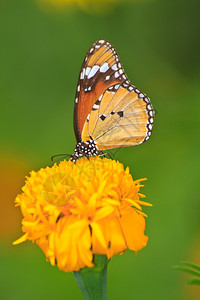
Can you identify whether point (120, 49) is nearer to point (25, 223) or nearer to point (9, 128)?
point (9, 128)

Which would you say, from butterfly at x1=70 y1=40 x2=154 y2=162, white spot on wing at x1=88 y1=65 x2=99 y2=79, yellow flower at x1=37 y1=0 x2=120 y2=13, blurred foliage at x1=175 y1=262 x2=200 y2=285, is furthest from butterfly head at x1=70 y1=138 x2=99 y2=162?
yellow flower at x1=37 y1=0 x2=120 y2=13

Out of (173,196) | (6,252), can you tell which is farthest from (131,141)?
(6,252)

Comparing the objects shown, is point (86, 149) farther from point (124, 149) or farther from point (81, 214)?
point (81, 214)

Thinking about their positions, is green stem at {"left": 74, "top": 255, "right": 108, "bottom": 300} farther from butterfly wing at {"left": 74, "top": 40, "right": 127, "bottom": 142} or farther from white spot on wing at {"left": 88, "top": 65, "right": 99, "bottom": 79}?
white spot on wing at {"left": 88, "top": 65, "right": 99, "bottom": 79}

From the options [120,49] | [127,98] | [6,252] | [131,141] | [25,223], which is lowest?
[6,252]

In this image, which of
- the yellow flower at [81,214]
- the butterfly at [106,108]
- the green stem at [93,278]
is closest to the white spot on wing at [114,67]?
Result: the butterfly at [106,108]

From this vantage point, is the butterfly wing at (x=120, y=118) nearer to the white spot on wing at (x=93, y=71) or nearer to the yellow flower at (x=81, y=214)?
the white spot on wing at (x=93, y=71)

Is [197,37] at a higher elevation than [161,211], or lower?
higher
